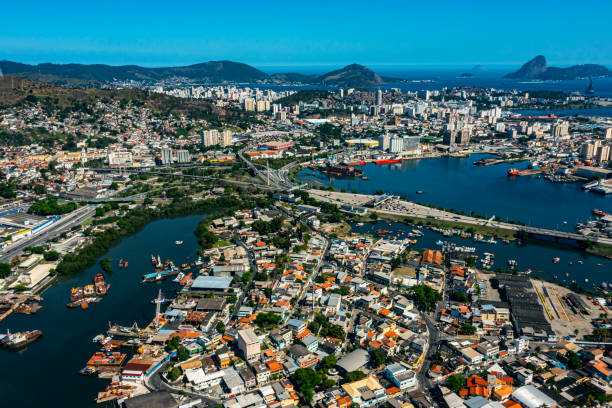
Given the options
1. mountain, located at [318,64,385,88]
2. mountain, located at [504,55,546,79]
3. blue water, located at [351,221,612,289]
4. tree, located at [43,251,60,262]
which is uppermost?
mountain, located at [504,55,546,79]

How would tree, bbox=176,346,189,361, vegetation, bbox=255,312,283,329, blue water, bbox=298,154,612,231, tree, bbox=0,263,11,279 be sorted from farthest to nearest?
blue water, bbox=298,154,612,231 → tree, bbox=0,263,11,279 → vegetation, bbox=255,312,283,329 → tree, bbox=176,346,189,361

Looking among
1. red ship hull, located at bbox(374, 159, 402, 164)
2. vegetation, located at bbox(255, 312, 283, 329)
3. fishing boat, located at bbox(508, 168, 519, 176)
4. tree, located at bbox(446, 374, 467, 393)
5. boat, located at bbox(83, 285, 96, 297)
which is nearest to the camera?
tree, located at bbox(446, 374, 467, 393)

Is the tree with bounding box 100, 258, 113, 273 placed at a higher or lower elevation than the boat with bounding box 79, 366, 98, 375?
higher

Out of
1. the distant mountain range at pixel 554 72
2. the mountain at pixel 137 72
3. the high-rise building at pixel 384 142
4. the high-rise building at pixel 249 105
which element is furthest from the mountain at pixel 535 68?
the high-rise building at pixel 384 142

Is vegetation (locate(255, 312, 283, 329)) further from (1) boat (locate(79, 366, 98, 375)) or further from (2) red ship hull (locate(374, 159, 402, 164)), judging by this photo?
(2) red ship hull (locate(374, 159, 402, 164))

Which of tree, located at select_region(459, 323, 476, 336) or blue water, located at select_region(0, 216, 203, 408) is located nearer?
blue water, located at select_region(0, 216, 203, 408)

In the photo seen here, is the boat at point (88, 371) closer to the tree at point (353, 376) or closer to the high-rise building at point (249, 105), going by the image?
the tree at point (353, 376)

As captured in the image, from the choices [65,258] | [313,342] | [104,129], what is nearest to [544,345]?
[313,342]

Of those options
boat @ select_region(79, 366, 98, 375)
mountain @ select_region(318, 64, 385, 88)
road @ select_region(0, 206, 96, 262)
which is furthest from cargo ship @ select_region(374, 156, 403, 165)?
mountain @ select_region(318, 64, 385, 88)
